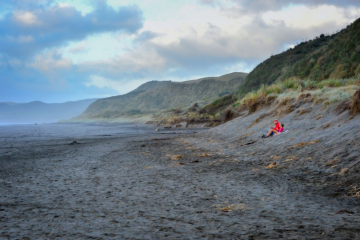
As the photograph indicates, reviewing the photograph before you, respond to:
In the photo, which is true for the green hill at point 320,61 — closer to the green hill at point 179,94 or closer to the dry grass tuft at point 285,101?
the dry grass tuft at point 285,101

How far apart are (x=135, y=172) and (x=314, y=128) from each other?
21.4ft

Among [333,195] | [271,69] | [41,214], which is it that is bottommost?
[333,195]

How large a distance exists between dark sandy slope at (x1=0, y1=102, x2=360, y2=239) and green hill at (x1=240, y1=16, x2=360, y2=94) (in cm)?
1716

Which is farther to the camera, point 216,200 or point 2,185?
point 2,185

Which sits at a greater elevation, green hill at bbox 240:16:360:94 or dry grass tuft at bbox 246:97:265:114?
green hill at bbox 240:16:360:94

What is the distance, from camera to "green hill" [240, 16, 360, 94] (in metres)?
24.0

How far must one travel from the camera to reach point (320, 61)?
29641 millimetres

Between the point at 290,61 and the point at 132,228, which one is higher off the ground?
the point at 290,61

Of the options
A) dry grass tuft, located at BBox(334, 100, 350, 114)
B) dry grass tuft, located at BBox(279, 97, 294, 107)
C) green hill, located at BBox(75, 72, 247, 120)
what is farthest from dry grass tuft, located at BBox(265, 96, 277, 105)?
green hill, located at BBox(75, 72, 247, 120)

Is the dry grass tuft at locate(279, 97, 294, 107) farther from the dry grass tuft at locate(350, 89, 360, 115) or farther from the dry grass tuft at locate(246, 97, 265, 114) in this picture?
the dry grass tuft at locate(350, 89, 360, 115)

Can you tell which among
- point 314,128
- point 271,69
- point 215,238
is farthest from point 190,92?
point 215,238

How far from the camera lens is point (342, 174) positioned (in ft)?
18.5

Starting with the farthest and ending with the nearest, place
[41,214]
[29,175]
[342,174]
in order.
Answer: [29,175]
[342,174]
[41,214]

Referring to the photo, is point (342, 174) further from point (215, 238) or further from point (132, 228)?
point (132, 228)
